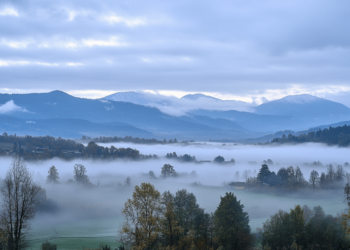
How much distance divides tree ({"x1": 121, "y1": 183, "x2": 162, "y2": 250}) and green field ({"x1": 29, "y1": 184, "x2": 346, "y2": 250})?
44.1 ft

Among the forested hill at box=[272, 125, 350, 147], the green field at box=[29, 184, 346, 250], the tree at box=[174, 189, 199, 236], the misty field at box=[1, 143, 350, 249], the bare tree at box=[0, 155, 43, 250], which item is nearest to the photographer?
the bare tree at box=[0, 155, 43, 250]

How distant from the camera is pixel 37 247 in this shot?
133 feet

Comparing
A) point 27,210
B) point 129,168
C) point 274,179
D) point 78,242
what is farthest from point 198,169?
point 27,210

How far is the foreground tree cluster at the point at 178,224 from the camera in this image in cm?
2758

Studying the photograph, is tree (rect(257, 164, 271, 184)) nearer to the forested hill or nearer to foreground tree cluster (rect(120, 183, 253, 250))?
foreground tree cluster (rect(120, 183, 253, 250))

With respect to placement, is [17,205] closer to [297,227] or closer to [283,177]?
[297,227]

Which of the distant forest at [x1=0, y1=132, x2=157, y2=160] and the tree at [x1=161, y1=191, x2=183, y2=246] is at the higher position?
the distant forest at [x1=0, y1=132, x2=157, y2=160]

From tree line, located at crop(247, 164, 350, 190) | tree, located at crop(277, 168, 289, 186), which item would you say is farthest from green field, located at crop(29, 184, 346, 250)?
tree, located at crop(277, 168, 289, 186)

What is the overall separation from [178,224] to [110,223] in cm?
2733

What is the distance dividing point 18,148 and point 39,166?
15.9 meters

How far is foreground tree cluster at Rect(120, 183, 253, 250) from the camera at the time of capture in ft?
90.5

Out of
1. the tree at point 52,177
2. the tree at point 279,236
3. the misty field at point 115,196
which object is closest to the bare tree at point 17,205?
the misty field at point 115,196

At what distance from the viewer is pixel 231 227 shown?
101 ft

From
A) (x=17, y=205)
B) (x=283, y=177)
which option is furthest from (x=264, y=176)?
(x=17, y=205)
